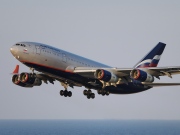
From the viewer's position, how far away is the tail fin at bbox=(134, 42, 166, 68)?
76581 mm

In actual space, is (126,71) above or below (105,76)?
above

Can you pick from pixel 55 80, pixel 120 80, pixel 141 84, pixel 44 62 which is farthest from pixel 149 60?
pixel 44 62

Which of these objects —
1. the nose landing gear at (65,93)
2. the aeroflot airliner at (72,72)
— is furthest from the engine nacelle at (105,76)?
the nose landing gear at (65,93)

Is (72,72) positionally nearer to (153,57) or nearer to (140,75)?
(140,75)

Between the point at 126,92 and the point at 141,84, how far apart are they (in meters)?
2.89

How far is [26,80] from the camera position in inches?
2625

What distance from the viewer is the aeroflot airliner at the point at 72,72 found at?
2366 inches

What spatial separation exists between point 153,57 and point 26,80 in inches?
946

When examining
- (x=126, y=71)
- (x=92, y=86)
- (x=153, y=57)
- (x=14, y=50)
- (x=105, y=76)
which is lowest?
(x=92, y=86)

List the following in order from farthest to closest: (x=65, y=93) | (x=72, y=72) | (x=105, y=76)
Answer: (x=65, y=93), (x=105, y=76), (x=72, y=72)

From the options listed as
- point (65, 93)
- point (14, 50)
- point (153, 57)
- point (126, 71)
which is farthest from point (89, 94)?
point (14, 50)

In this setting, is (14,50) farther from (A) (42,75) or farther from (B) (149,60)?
(B) (149,60)

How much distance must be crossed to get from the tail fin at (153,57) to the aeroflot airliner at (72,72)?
5.79 metres

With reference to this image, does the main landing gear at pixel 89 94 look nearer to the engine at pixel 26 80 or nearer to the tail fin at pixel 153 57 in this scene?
the engine at pixel 26 80
